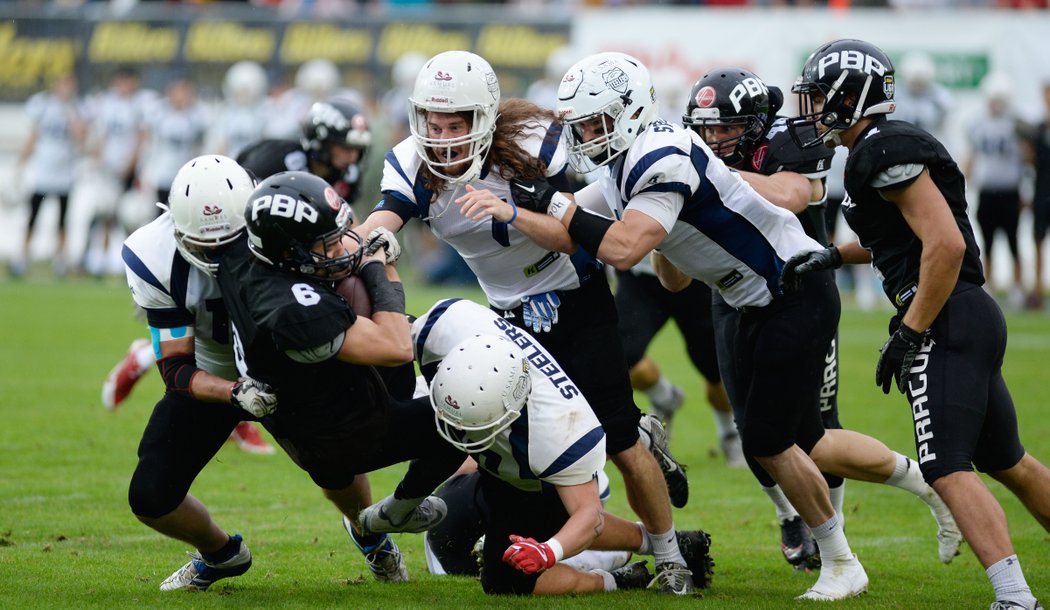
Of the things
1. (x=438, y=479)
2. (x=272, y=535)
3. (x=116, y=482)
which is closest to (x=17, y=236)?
(x=116, y=482)

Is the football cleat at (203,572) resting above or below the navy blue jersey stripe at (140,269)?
below

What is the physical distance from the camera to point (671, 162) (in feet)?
15.1

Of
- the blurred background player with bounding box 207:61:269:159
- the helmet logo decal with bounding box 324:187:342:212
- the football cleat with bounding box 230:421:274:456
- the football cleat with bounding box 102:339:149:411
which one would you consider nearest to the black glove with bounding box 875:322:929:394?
the helmet logo decal with bounding box 324:187:342:212

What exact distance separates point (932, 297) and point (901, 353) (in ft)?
0.70

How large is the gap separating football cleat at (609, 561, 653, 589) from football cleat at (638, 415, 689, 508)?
1.29 feet

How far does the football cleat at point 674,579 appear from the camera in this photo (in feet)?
15.7

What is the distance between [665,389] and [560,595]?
2.89 m

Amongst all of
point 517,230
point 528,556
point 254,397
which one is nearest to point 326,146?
point 517,230

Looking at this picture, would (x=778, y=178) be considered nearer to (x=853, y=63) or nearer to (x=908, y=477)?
(x=853, y=63)

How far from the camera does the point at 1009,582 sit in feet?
13.5

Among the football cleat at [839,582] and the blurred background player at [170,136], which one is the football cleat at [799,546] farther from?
the blurred background player at [170,136]

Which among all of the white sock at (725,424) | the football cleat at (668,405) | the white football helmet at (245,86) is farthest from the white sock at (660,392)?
the white football helmet at (245,86)

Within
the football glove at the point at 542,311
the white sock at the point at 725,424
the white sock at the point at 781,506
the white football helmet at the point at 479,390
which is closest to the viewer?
the white football helmet at the point at 479,390

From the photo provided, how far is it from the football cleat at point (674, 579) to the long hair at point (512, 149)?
1.51 metres
